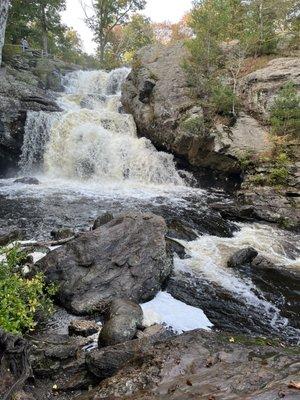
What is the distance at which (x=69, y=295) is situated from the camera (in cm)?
719

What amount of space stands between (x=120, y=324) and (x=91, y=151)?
14.3m

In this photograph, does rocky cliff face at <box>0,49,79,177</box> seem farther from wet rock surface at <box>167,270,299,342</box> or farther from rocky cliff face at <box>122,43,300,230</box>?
wet rock surface at <box>167,270,299,342</box>

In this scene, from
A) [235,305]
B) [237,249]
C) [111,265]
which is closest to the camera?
[235,305]

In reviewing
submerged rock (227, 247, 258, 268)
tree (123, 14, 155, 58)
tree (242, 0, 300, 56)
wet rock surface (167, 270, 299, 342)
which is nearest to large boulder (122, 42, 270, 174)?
tree (242, 0, 300, 56)

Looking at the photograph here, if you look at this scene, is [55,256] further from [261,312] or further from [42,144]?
[42,144]

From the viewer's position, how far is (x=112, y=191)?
16.8 meters

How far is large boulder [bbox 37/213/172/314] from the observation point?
23.9 ft

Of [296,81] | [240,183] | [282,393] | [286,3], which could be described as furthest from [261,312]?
[286,3]

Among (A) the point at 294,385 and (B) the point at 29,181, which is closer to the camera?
(A) the point at 294,385

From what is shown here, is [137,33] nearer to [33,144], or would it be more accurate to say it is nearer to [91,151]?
[33,144]

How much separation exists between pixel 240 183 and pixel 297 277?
8.93m

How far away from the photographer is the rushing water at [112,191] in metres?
10.2

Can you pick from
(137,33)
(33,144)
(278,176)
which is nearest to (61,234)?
(278,176)

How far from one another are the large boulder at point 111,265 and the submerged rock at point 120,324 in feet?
2.05
